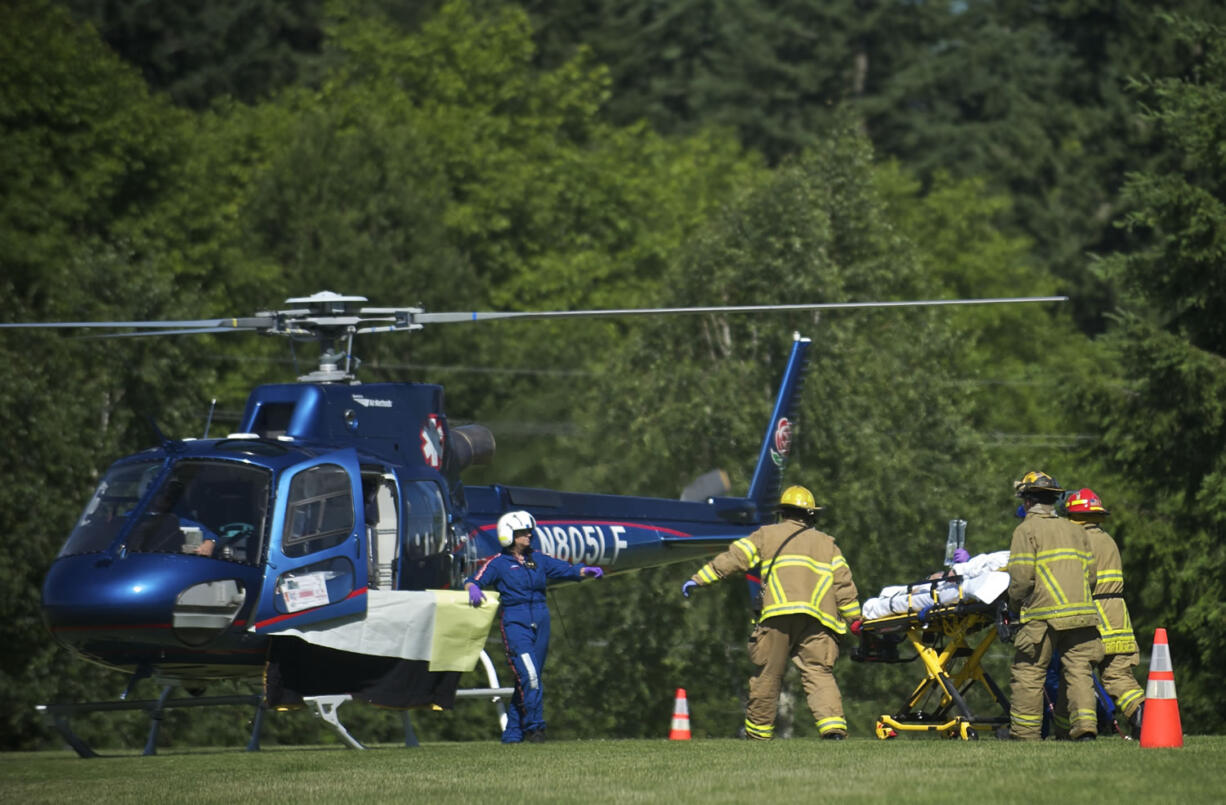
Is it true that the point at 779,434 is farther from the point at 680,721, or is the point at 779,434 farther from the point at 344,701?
the point at 344,701

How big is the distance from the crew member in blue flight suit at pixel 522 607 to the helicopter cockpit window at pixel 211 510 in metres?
1.89

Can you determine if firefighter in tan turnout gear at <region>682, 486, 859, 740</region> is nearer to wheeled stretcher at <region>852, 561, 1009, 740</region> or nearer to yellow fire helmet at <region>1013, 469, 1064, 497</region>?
wheeled stretcher at <region>852, 561, 1009, 740</region>

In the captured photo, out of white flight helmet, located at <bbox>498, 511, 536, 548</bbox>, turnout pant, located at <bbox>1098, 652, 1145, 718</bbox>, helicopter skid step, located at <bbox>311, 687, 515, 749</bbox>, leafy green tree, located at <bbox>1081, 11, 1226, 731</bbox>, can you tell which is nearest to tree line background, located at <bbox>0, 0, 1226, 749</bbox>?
leafy green tree, located at <bbox>1081, 11, 1226, 731</bbox>

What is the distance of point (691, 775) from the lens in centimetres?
1130

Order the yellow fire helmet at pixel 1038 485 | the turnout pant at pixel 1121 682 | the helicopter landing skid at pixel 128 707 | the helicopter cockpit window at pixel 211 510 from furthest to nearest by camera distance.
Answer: the helicopter landing skid at pixel 128 707, the helicopter cockpit window at pixel 211 510, the turnout pant at pixel 1121 682, the yellow fire helmet at pixel 1038 485

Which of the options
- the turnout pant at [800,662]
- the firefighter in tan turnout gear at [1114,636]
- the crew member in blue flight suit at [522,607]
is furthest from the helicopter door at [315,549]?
the firefighter in tan turnout gear at [1114,636]

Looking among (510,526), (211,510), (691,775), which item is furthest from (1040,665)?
(211,510)

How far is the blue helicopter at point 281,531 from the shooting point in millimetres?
14617

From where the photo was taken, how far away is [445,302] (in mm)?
46719

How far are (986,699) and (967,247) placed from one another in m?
23.2

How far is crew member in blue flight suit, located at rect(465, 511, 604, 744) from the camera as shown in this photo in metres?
15.6

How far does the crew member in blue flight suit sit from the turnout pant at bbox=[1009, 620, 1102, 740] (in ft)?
13.1

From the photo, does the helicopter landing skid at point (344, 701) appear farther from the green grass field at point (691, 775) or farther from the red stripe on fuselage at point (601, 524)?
the red stripe on fuselage at point (601, 524)

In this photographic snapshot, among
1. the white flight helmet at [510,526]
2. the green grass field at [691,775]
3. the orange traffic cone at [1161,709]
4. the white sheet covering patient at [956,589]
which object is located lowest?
the green grass field at [691,775]
